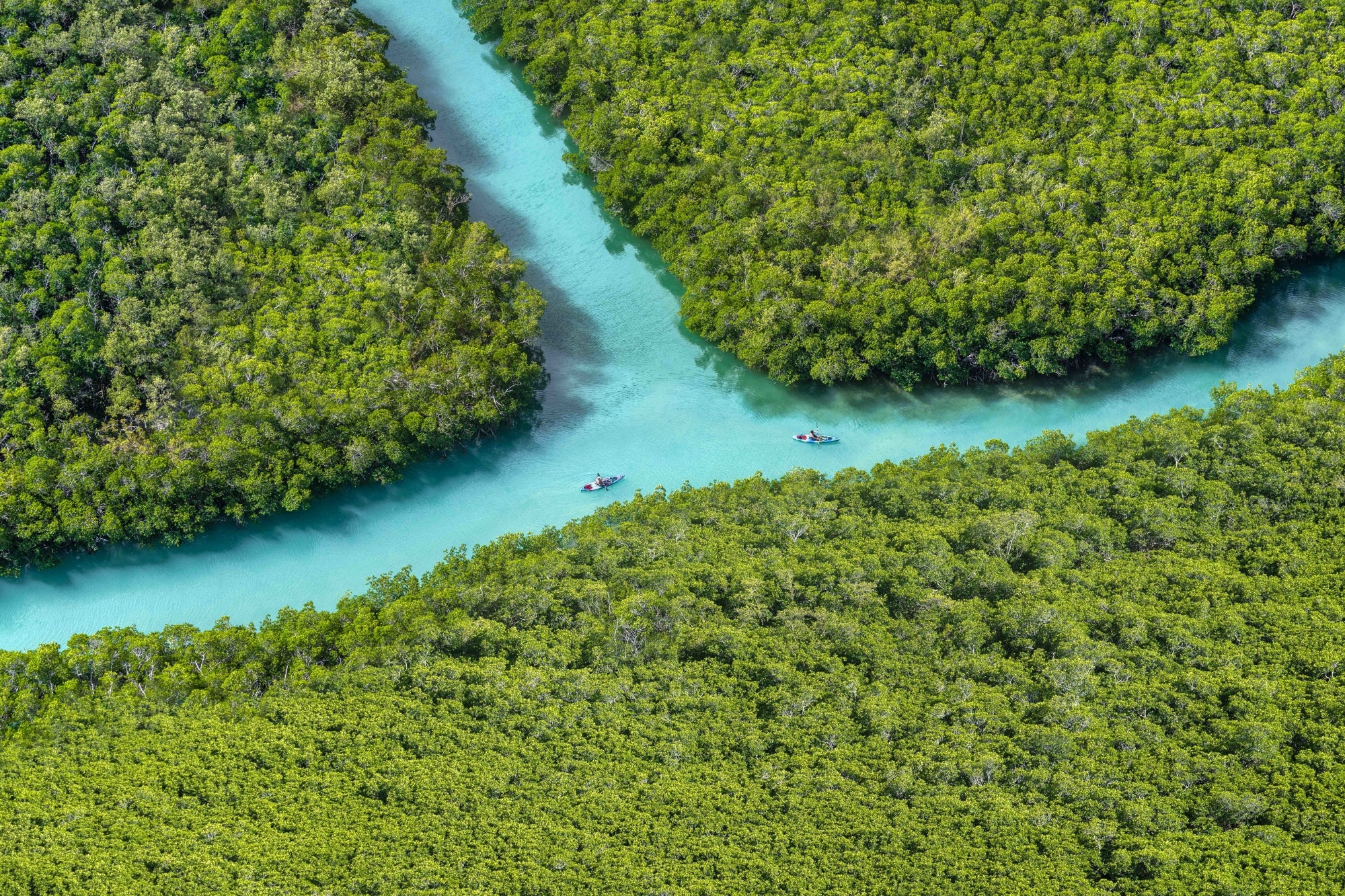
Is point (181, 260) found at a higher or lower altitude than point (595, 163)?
lower

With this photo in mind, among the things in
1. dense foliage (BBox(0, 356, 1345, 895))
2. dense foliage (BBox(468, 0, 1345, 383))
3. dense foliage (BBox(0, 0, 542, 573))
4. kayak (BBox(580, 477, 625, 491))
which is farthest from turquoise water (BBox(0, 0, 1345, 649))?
dense foliage (BBox(0, 356, 1345, 895))

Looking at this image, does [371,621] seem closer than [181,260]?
Yes

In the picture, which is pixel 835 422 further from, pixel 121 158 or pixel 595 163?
pixel 121 158

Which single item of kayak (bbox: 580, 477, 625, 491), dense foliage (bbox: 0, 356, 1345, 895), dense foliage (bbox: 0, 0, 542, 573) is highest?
dense foliage (bbox: 0, 0, 542, 573)

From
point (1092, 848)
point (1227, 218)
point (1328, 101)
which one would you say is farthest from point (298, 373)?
point (1328, 101)

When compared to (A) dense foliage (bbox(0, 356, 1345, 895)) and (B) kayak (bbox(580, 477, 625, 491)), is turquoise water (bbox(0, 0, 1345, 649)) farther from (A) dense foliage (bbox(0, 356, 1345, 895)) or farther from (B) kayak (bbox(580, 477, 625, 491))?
(A) dense foliage (bbox(0, 356, 1345, 895))

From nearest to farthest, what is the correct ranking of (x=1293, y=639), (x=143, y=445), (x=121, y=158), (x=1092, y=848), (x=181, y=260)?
(x=1092, y=848), (x=1293, y=639), (x=143, y=445), (x=181, y=260), (x=121, y=158)
